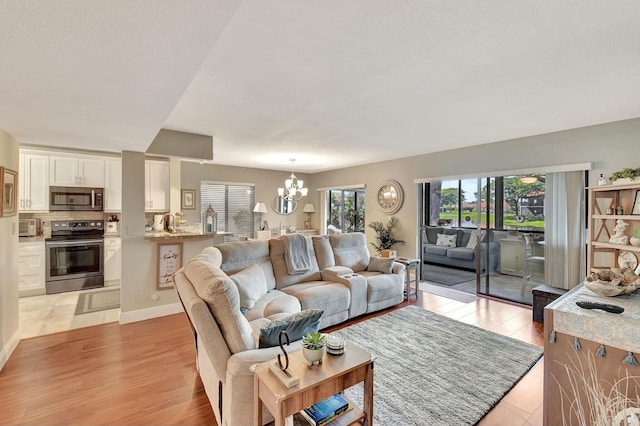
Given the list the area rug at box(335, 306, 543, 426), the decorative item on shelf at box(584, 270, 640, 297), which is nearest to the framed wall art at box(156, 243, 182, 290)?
the area rug at box(335, 306, 543, 426)

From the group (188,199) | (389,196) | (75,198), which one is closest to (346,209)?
(389,196)

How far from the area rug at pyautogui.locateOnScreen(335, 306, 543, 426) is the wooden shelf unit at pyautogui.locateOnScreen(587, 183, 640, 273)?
120cm

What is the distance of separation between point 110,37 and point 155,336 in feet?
10.3

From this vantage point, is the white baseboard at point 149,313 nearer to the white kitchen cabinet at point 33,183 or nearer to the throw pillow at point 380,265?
the white kitchen cabinet at point 33,183

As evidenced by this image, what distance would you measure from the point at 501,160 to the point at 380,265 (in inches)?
98.1

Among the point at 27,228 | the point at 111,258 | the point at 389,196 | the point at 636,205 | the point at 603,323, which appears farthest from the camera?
the point at 389,196

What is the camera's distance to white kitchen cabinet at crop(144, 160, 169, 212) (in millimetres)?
5461

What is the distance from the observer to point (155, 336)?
130 inches

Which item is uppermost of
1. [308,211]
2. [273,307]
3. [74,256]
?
[308,211]

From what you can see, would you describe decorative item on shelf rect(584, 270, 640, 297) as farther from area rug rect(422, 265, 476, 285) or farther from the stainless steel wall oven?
the stainless steel wall oven

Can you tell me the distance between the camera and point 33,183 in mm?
4641

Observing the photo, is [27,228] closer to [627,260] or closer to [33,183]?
[33,183]

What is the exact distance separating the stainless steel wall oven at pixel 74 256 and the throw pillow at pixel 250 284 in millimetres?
3568

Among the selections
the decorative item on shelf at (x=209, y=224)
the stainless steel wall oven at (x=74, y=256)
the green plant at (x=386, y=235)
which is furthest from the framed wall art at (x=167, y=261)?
the green plant at (x=386, y=235)
